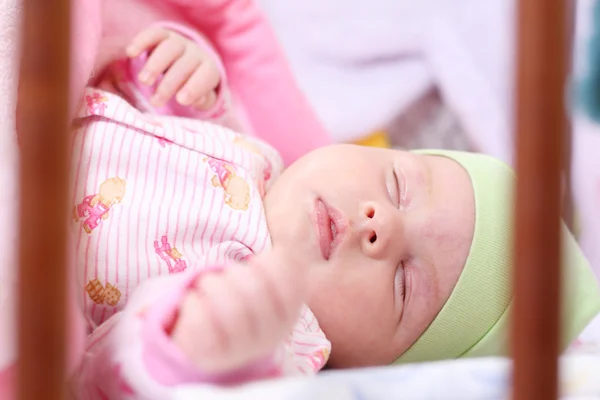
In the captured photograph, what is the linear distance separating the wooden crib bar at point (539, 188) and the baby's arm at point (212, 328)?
158 mm

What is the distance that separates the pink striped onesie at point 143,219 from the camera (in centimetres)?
64

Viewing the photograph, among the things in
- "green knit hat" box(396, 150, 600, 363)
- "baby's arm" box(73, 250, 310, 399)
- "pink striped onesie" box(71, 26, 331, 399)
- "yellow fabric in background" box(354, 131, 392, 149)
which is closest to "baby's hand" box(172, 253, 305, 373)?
"baby's arm" box(73, 250, 310, 399)

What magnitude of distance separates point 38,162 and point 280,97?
2.60 ft

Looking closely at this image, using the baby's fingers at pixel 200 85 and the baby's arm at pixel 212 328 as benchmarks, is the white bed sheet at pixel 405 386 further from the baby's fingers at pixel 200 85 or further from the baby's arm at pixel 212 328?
the baby's fingers at pixel 200 85

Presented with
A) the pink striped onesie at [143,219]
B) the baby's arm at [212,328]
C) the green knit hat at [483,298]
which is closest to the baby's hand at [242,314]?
the baby's arm at [212,328]

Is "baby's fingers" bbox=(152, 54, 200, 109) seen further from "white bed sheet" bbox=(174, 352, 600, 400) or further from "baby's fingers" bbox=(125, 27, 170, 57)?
"white bed sheet" bbox=(174, 352, 600, 400)

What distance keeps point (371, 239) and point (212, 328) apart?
0.35 meters

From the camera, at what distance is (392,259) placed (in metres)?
0.79

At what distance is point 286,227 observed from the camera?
31.4 inches

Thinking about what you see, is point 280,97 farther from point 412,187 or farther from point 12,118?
point 12,118

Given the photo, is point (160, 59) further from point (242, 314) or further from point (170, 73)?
point (242, 314)

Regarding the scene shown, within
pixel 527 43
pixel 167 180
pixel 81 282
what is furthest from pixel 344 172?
pixel 527 43

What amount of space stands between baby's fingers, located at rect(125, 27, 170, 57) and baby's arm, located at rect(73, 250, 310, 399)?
1.46ft

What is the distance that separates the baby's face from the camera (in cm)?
78
